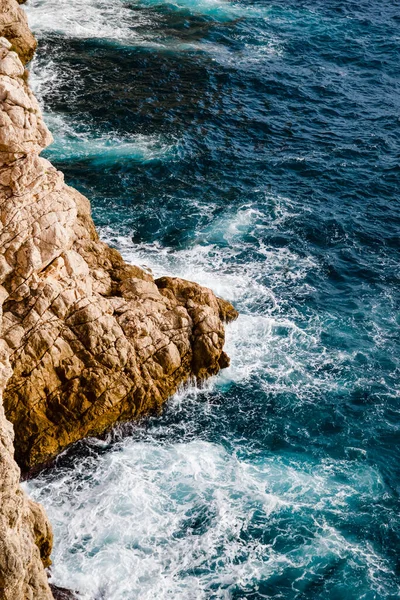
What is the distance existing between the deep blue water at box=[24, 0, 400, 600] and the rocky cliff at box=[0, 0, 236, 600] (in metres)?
2.01

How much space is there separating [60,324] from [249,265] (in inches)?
800

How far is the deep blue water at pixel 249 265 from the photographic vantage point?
38.2m

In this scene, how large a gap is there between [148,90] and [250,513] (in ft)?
163

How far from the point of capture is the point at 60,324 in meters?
41.7

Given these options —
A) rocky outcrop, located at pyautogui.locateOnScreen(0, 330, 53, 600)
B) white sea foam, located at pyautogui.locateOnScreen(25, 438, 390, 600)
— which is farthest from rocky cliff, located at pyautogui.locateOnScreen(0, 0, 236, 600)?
rocky outcrop, located at pyautogui.locateOnScreen(0, 330, 53, 600)

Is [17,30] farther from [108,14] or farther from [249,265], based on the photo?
[249,265]

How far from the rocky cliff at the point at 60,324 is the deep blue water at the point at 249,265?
201cm

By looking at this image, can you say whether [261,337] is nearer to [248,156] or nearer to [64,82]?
[248,156]

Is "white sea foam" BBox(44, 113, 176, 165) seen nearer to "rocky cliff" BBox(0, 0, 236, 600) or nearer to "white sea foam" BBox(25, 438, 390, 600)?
"rocky cliff" BBox(0, 0, 236, 600)

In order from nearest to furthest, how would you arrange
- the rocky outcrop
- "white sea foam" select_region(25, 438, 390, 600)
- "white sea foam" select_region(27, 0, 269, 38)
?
the rocky outcrop, "white sea foam" select_region(25, 438, 390, 600), "white sea foam" select_region(27, 0, 269, 38)

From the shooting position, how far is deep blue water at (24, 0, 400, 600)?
3825cm

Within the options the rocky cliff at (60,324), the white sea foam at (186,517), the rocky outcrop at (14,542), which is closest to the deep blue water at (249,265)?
the white sea foam at (186,517)

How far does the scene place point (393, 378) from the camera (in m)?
49.2

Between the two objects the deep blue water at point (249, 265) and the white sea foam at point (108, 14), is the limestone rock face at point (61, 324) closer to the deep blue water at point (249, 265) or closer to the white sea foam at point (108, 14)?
the deep blue water at point (249, 265)
